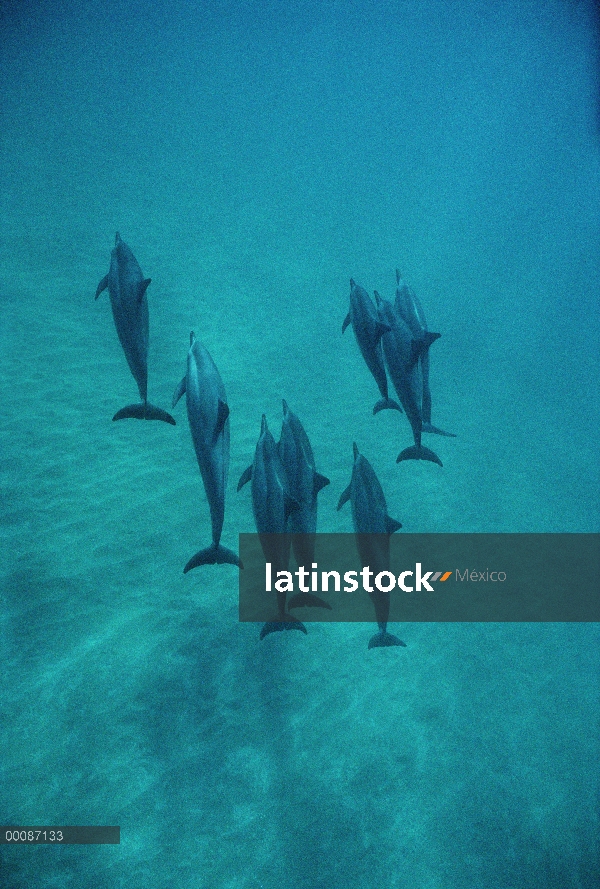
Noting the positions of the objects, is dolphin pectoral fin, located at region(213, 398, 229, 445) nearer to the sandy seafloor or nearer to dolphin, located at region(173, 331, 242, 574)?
dolphin, located at region(173, 331, 242, 574)

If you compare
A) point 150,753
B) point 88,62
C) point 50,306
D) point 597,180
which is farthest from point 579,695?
point 597,180

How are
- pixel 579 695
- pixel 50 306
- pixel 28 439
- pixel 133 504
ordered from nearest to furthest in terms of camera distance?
pixel 579 695 < pixel 133 504 < pixel 28 439 < pixel 50 306

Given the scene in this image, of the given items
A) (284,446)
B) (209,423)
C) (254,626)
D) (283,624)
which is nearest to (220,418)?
(209,423)

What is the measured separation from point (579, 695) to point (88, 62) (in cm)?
4188

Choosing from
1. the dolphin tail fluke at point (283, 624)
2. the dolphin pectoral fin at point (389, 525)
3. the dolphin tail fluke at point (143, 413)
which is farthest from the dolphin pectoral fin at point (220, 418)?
the dolphin tail fluke at point (283, 624)

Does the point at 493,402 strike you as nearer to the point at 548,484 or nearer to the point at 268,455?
the point at 548,484

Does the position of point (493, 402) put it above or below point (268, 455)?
above

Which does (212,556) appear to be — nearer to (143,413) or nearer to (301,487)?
(301,487)

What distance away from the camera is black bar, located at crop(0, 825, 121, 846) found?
2.59m

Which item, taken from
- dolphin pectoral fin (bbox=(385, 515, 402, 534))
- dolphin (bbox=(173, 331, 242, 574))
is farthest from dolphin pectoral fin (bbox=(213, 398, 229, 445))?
dolphin pectoral fin (bbox=(385, 515, 402, 534))

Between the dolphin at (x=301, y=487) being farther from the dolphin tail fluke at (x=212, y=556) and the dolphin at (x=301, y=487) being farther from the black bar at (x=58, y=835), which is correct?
the black bar at (x=58, y=835)

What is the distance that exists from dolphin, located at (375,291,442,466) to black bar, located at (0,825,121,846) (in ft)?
9.63

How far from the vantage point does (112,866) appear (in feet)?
8.61

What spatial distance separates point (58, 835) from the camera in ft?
8.77
